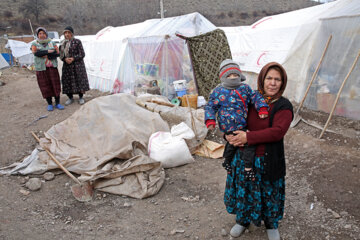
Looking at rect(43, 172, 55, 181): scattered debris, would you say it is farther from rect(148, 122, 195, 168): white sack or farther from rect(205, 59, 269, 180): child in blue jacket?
rect(205, 59, 269, 180): child in blue jacket

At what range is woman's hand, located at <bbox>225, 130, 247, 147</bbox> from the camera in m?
1.73

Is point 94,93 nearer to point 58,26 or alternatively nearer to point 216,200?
point 216,200

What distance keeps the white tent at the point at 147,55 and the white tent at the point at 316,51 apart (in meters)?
1.57

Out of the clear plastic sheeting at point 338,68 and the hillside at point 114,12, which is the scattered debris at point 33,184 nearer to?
the clear plastic sheeting at point 338,68

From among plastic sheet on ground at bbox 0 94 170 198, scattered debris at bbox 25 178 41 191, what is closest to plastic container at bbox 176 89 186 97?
plastic sheet on ground at bbox 0 94 170 198

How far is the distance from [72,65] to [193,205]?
182 inches

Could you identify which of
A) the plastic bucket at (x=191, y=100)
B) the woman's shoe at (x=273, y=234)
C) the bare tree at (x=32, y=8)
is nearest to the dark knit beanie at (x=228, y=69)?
the woman's shoe at (x=273, y=234)

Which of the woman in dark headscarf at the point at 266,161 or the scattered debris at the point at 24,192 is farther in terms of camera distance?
the scattered debris at the point at 24,192

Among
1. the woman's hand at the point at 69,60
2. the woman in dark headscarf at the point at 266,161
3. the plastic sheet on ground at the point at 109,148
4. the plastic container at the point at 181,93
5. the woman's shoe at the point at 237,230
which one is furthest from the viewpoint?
the plastic container at the point at 181,93

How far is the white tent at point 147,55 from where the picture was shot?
633 centimetres

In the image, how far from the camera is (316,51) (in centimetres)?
505

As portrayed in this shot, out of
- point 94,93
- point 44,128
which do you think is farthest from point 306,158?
point 94,93

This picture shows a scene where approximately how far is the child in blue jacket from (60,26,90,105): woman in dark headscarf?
482 cm

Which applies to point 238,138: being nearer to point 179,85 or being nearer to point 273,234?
point 273,234
